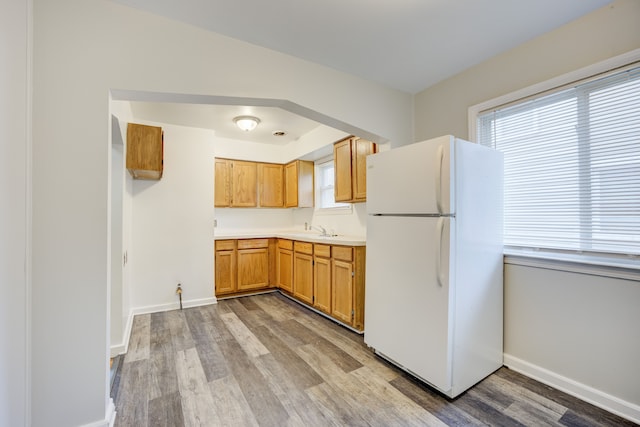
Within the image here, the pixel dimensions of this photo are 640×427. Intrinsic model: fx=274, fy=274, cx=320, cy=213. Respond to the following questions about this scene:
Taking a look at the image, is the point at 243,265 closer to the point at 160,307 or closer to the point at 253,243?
the point at 253,243

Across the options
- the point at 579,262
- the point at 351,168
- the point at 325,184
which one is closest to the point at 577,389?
the point at 579,262

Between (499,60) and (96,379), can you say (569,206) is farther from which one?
(96,379)

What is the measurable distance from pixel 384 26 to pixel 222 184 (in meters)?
3.30

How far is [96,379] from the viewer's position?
153 centimetres

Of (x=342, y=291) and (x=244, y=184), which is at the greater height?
(x=244, y=184)

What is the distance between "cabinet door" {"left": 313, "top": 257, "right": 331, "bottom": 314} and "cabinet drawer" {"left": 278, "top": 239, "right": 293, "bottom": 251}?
2.17 ft

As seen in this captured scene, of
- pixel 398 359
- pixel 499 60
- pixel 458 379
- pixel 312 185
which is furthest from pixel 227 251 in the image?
pixel 499 60

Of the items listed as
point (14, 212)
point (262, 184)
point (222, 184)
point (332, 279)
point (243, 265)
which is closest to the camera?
point (14, 212)

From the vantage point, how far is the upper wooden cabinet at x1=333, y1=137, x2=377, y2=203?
3.20m

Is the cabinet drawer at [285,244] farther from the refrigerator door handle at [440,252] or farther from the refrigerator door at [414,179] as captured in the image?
the refrigerator door handle at [440,252]

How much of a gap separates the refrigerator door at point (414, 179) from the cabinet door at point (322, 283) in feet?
3.72

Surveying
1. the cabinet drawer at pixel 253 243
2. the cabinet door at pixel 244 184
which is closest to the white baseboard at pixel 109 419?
the cabinet drawer at pixel 253 243

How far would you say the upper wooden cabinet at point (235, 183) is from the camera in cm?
436

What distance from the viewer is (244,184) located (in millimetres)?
4562
